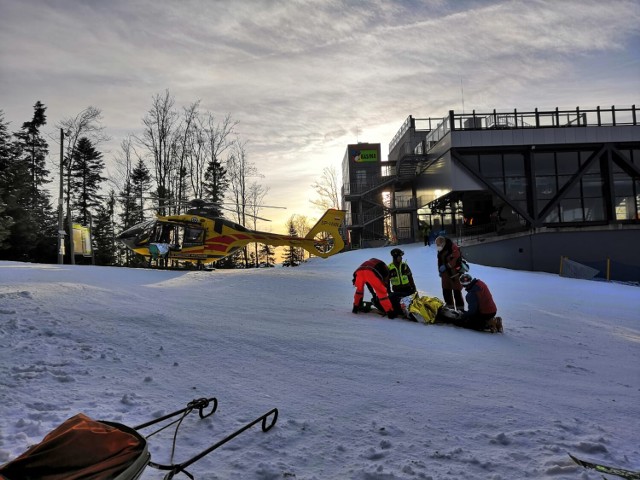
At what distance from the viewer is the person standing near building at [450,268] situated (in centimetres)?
898

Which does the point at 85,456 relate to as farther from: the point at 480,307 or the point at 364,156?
the point at 364,156

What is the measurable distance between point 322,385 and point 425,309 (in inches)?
164

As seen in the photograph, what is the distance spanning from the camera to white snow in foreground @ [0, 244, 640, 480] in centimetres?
288

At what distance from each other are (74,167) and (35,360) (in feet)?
135

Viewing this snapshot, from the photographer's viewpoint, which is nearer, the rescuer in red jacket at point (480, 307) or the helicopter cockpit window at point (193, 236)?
Result: the rescuer in red jacket at point (480, 307)

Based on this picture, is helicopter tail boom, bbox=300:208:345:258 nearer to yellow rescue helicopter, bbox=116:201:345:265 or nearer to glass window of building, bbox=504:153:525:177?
yellow rescue helicopter, bbox=116:201:345:265

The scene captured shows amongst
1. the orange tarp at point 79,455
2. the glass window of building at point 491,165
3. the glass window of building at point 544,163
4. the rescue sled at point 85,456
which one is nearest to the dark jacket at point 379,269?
the rescue sled at point 85,456

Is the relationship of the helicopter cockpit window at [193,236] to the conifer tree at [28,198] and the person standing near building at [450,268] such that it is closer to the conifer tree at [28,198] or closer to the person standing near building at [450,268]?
the person standing near building at [450,268]

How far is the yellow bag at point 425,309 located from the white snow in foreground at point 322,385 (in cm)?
38

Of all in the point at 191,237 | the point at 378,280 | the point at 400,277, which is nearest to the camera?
the point at 378,280

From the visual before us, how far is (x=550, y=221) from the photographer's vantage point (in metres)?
31.1

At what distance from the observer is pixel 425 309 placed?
7.86 meters

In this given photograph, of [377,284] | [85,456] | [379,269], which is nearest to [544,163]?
[379,269]

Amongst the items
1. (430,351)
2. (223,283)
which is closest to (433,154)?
(223,283)
